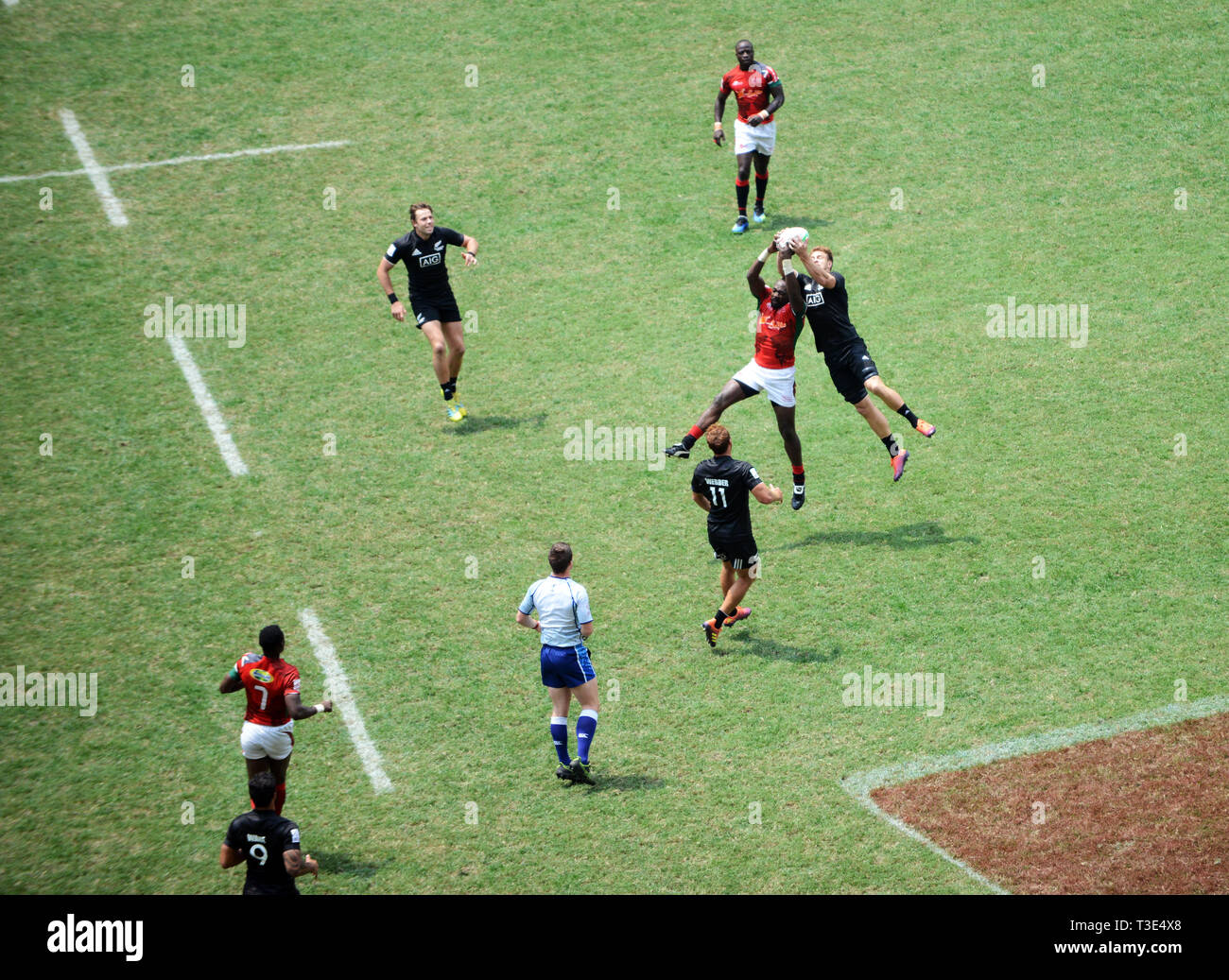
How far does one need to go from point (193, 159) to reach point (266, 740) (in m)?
15.7

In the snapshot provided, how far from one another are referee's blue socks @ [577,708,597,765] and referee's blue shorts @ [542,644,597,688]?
0.95 feet

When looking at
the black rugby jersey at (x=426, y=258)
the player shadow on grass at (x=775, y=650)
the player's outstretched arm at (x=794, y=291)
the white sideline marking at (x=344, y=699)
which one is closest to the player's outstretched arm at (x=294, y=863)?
the white sideline marking at (x=344, y=699)

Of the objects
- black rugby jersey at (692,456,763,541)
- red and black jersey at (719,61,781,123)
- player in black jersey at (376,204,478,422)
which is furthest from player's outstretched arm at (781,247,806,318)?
red and black jersey at (719,61,781,123)

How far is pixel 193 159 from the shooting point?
73.8 ft

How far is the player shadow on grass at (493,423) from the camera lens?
55.2ft

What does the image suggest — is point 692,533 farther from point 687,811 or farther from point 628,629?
point 687,811

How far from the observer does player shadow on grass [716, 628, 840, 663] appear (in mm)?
12547

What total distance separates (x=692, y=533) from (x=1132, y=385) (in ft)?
22.5

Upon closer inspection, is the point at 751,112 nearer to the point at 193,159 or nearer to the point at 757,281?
the point at 757,281

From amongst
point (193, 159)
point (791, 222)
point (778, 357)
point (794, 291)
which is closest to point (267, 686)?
point (778, 357)

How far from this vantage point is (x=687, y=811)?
1075 centimetres

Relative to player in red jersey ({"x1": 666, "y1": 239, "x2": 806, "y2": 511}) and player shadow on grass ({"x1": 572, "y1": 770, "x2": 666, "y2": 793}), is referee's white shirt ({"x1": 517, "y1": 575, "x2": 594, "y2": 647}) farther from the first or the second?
player in red jersey ({"x1": 666, "y1": 239, "x2": 806, "y2": 511})
